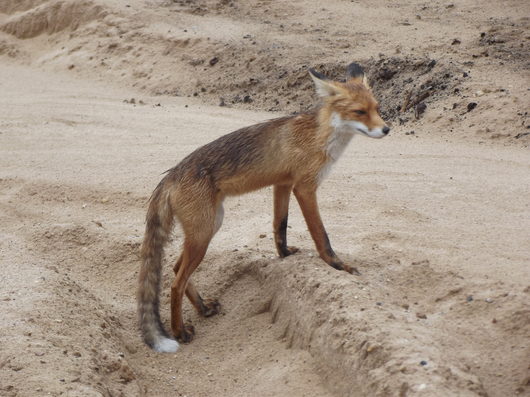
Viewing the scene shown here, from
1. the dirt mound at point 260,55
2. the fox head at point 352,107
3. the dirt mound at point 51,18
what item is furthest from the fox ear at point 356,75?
the dirt mound at point 51,18

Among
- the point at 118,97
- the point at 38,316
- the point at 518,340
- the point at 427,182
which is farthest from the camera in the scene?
the point at 118,97

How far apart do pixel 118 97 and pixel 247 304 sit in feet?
29.8

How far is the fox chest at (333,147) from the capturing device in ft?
19.1

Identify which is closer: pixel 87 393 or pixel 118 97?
pixel 87 393

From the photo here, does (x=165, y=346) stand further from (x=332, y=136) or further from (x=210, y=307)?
(x=332, y=136)

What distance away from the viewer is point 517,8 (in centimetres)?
1443

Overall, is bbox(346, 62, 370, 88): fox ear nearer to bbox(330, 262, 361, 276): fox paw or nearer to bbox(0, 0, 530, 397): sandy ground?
bbox(0, 0, 530, 397): sandy ground

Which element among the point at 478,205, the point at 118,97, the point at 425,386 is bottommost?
the point at 118,97

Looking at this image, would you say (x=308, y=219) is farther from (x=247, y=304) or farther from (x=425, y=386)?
(x=425, y=386)

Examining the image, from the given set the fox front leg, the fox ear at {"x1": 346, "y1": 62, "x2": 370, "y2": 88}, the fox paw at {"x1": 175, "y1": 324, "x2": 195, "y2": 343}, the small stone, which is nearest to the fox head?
the fox ear at {"x1": 346, "y1": 62, "x2": 370, "y2": 88}

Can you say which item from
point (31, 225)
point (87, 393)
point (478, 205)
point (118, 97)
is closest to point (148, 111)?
point (118, 97)

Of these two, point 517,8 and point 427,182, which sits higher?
point 517,8

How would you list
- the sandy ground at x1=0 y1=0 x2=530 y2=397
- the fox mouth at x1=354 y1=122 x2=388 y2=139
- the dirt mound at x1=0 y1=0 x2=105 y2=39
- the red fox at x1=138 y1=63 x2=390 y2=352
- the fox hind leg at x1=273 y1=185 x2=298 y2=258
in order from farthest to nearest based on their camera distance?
the dirt mound at x1=0 y1=0 x2=105 y2=39 → the fox hind leg at x1=273 y1=185 x2=298 y2=258 → the red fox at x1=138 y1=63 x2=390 y2=352 → the fox mouth at x1=354 y1=122 x2=388 y2=139 → the sandy ground at x1=0 y1=0 x2=530 y2=397

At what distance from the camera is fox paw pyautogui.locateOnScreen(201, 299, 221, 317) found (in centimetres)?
625
